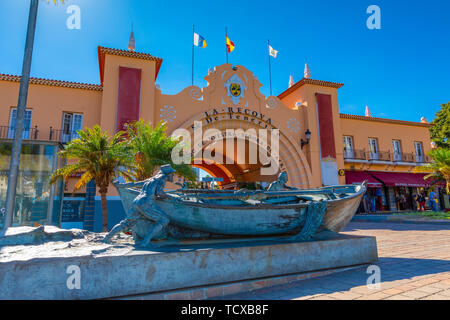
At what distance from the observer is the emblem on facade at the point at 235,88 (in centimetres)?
1820

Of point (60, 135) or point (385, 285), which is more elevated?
point (60, 135)

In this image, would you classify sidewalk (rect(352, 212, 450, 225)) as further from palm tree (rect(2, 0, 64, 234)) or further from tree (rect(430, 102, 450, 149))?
tree (rect(430, 102, 450, 149))

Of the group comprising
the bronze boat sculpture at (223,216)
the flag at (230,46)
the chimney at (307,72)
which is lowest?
the bronze boat sculpture at (223,216)

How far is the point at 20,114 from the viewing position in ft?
22.3

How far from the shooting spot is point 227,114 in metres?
17.7

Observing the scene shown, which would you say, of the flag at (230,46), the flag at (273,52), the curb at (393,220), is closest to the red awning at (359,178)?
the curb at (393,220)

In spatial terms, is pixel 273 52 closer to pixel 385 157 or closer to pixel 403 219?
pixel 385 157

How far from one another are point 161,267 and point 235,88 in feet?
51.9

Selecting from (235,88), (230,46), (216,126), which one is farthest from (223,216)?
(230,46)

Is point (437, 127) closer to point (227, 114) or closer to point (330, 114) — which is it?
point (330, 114)

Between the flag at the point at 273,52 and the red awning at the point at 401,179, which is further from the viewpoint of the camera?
the red awning at the point at 401,179

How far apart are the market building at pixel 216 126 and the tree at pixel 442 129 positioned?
16.9 ft

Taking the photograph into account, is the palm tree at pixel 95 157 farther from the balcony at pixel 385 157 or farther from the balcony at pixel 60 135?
the balcony at pixel 385 157
